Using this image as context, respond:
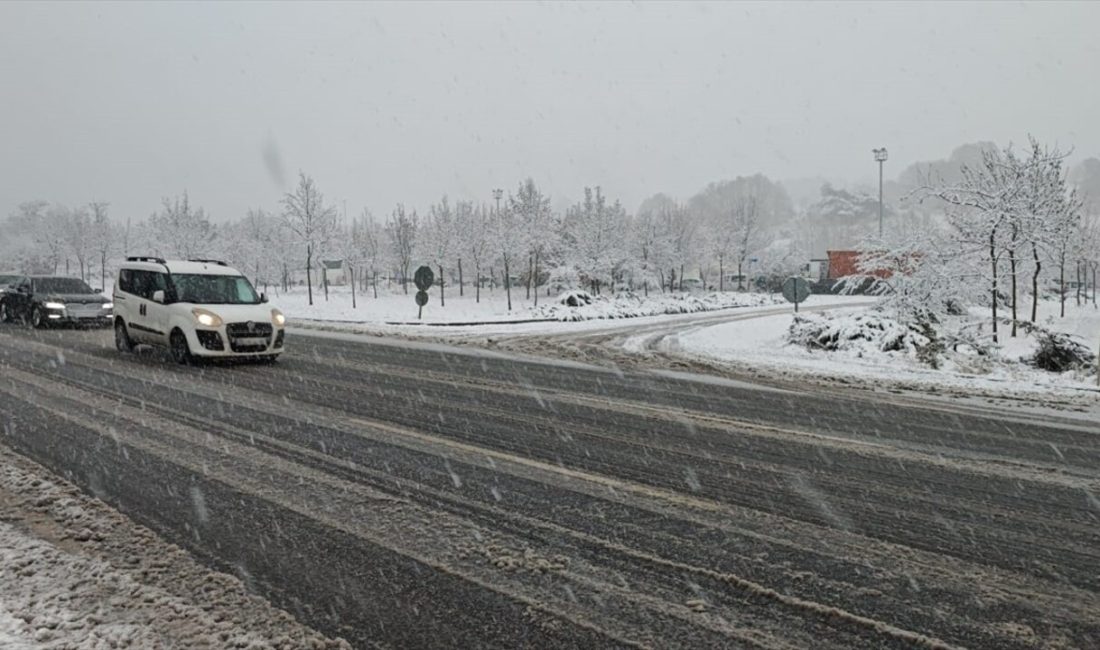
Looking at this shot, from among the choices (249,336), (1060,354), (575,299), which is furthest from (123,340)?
(575,299)

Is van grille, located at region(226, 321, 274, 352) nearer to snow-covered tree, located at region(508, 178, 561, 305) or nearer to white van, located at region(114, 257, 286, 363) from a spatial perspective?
white van, located at region(114, 257, 286, 363)

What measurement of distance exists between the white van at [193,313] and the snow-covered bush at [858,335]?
12749 mm

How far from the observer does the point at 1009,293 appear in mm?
22000

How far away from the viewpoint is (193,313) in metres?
11.9

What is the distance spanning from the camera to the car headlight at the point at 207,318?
11.8 metres

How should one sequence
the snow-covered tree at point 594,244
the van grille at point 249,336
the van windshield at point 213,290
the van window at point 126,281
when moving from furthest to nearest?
the snow-covered tree at point 594,244
the van window at point 126,281
the van windshield at point 213,290
the van grille at point 249,336

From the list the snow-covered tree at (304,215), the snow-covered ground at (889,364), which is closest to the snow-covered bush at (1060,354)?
the snow-covered ground at (889,364)

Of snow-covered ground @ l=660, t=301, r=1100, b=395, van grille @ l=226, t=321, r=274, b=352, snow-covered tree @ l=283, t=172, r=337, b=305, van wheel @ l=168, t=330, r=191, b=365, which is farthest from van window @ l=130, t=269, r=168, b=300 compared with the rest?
snow-covered tree @ l=283, t=172, r=337, b=305

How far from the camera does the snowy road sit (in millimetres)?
3115

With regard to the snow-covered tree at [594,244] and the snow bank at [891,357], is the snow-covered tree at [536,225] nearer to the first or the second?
the snow-covered tree at [594,244]

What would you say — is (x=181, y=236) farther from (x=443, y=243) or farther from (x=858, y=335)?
(x=858, y=335)

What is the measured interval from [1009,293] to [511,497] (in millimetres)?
22929

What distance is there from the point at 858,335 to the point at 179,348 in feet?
Answer: 49.2

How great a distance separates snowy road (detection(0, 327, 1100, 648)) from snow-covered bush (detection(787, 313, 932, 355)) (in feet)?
26.3
